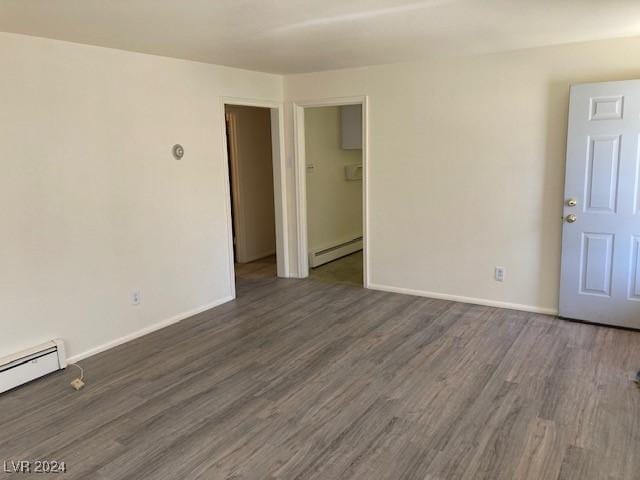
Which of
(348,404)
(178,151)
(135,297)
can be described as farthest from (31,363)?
(348,404)

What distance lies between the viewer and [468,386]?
3.08 m

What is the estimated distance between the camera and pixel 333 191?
663 cm

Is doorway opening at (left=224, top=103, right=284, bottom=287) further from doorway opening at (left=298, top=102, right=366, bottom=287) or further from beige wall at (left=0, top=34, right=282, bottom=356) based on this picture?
beige wall at (left=0, top=34, right=282, bottom=356)

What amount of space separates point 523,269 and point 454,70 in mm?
1877

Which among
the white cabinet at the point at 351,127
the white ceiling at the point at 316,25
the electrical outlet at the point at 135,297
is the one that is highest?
the white ceiling at the point at 316,25

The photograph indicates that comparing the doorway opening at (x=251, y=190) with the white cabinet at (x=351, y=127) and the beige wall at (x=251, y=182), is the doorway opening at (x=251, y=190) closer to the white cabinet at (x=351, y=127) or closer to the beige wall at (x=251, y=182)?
the beige wall at (x=251, y=182)

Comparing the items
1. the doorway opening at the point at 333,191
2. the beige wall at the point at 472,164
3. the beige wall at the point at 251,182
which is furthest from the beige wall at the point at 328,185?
the beige wall at the point at 472,164

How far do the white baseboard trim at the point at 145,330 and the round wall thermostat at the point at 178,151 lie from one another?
4.61 feet

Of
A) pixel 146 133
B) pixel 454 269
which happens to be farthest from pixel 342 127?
pixel 146 133

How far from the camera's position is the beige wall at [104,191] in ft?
10.6

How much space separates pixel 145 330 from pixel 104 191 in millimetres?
1206

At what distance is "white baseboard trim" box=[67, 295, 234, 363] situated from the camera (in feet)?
12.0

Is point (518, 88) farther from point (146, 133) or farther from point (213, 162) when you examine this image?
point (146, 133)

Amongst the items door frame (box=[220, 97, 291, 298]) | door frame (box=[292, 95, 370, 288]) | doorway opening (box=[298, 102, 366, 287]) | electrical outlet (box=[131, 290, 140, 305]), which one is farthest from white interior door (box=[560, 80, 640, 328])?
electrical outlet (box=[131, 290, 140, 305])
